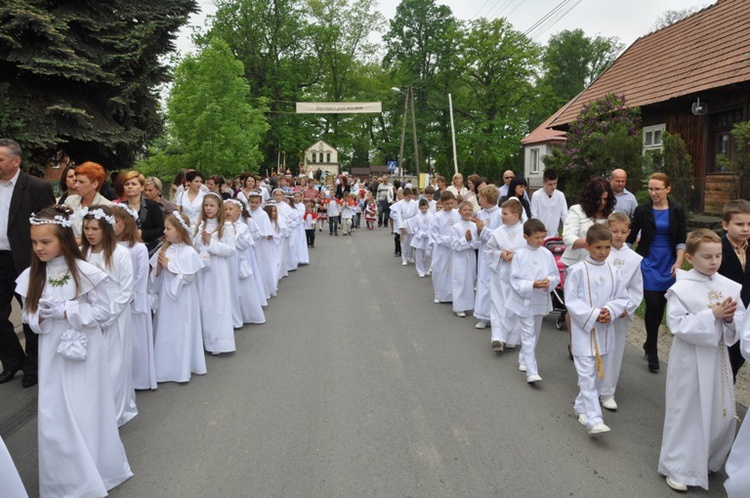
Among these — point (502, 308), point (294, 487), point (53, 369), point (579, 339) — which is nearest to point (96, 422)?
point (53, 369)

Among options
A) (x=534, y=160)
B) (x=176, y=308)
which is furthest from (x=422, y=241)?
(x=534, y=160)

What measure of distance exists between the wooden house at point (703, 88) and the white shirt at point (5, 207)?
13.4m

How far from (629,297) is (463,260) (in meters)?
4.69

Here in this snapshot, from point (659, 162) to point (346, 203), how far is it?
38.6 ft

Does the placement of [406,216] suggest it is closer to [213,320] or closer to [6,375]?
[213,320]

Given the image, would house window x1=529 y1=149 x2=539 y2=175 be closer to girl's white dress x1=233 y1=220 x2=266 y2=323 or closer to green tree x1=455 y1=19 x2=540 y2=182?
green tree x1=455 y1=19 x2=540 y2=182

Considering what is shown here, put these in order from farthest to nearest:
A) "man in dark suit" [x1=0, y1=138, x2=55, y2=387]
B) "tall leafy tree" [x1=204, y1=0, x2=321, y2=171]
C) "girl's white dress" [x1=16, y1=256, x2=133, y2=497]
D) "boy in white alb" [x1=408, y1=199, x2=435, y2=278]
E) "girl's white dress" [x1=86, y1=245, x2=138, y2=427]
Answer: "tall leafy tree" [x1=204, y1=0, x2=321, y2=171]
"boy in white alb" [x1=408, y1=199, x2=435, y2=278]
"man in dark suit" [x1=0, y1=138, x2=55, y2=387]
"girl's white dress" [x1=86, y1=245, x2=138, y2=427]
"girl's white dress" [x1=16, y1=256, x2=133, y2=497]

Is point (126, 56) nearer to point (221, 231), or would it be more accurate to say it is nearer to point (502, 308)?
point (221, 231)

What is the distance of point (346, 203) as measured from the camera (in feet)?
79.5

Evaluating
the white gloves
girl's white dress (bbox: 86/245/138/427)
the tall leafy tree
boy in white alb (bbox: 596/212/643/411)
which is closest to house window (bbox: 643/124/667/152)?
boy in white alb (bbox: 596/212/643/411)

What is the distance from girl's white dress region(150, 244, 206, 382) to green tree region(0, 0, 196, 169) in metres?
7.44

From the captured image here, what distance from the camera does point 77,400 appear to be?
13.1 ft

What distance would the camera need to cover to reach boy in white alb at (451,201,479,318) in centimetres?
984

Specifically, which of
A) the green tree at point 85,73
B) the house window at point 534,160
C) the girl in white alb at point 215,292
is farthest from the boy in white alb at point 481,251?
the house window at point 534,160
